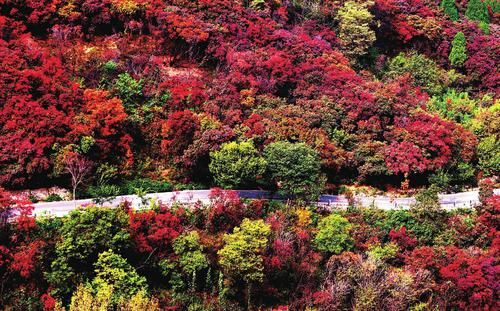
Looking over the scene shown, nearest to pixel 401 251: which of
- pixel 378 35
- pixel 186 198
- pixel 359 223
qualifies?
pixel 359 223

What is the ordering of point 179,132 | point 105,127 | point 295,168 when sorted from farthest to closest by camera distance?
1. point 179,132
2. point 105,127
3. point 295,168

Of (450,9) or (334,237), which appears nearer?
(334,237)

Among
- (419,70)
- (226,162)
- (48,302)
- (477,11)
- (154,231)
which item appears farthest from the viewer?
(477,11)

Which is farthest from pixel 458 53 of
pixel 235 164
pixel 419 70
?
pixel 235 164

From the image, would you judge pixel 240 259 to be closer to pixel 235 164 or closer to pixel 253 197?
pixel 235 164

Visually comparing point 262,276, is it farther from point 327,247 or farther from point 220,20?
point 220,20

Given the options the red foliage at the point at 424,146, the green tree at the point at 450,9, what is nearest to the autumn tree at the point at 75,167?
the red foliage at the point at 424,146

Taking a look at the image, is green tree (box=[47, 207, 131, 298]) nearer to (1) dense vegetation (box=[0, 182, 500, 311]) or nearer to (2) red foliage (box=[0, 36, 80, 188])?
(1) dense vegetation (box=[0, 182, 500, 311])

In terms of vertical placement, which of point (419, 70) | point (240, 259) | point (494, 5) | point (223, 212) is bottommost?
point (240, 259)
